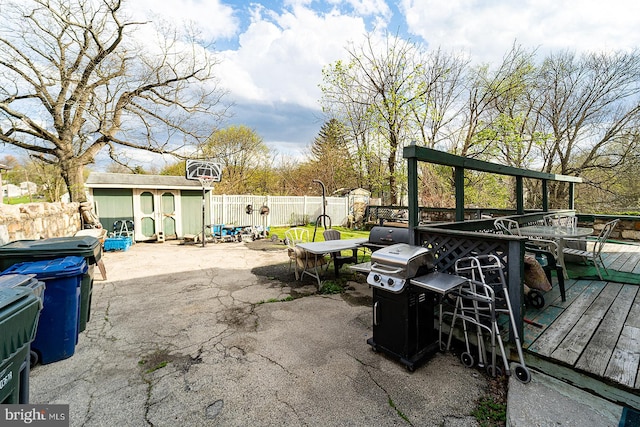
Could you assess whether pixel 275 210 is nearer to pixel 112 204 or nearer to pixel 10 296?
pixel 112 204

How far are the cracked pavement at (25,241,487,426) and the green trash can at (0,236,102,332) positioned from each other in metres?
0.38

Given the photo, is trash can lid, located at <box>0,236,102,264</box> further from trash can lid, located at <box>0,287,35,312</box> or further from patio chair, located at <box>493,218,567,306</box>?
patio chair, located at <box>493,218,567,306</box>

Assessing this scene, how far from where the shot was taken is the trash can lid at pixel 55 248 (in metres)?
2.73

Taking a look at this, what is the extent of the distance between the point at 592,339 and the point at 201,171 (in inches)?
385

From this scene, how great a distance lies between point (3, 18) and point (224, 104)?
642 cm

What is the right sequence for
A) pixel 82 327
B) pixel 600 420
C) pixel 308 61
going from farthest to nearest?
pixel 308 61, pixel 82 327, pixel 600 420

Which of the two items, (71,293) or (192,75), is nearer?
(71,293)

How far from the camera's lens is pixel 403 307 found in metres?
2.31

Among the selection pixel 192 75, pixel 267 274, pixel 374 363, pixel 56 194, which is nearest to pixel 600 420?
pixel 374 363

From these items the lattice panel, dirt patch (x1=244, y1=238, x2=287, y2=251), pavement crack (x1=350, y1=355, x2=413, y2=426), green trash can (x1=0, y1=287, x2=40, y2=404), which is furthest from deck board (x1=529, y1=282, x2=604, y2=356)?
dirt patch (x1=244, y1=238, x2=287, y2=251)

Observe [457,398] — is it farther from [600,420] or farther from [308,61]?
[308,61]

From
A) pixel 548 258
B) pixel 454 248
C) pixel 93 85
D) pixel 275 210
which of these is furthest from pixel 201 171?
pixel 548 258

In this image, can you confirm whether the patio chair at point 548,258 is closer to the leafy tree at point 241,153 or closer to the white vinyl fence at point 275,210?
the white vinyl fence at point 275,210

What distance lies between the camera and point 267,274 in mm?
5301
